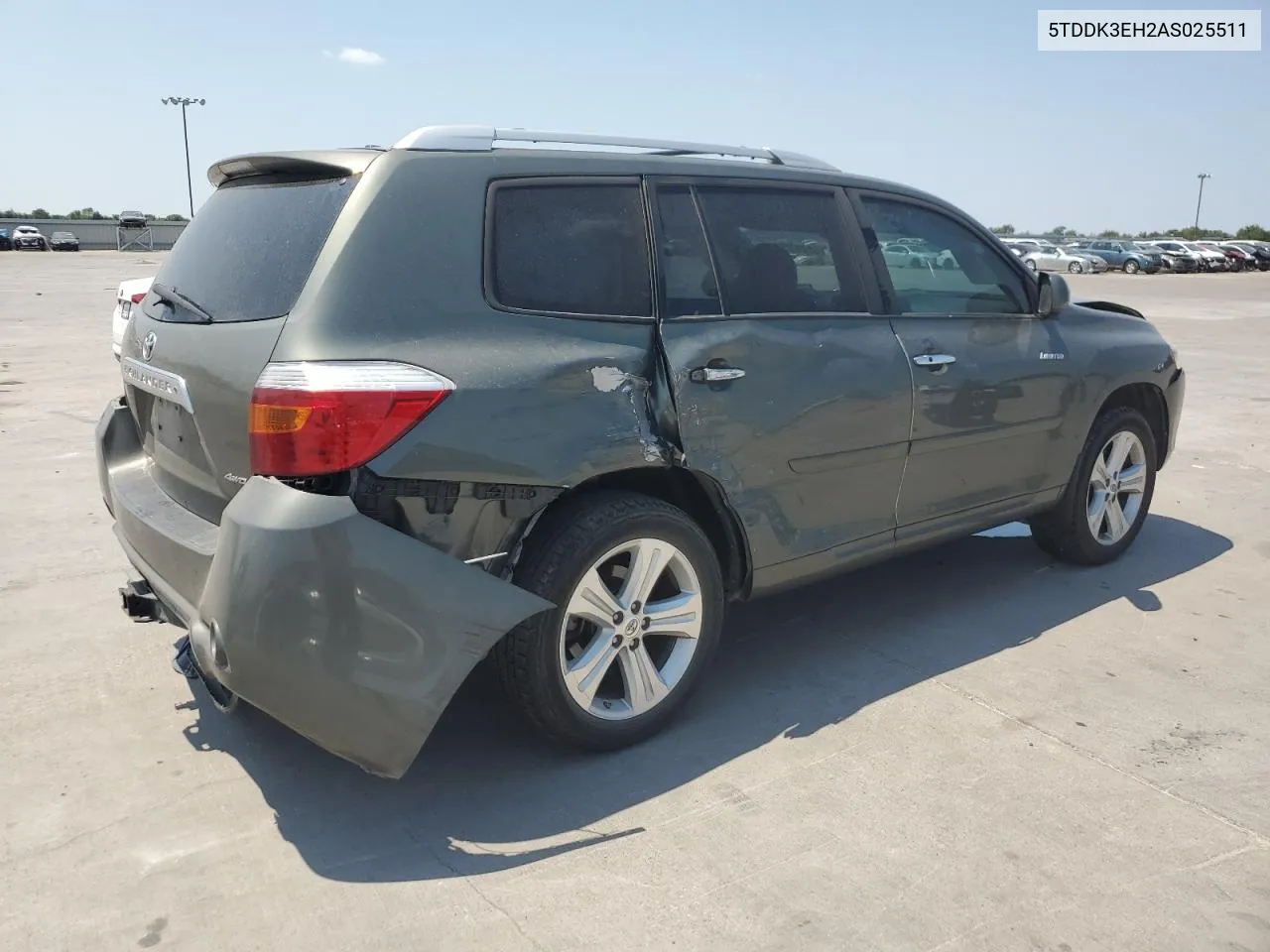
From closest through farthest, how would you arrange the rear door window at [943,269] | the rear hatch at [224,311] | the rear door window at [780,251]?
the rear hatch at [224,311] < the rear door window at [780,251] < the rear door window at [943,269]

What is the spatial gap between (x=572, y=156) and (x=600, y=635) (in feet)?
4.86

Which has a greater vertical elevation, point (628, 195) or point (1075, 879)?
point (628, 195)

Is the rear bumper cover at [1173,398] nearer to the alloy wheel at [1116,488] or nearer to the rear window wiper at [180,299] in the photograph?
the alloy wheel at [1116,488]

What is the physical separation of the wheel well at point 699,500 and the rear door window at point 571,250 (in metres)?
0.51

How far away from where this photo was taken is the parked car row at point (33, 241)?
54.6 m

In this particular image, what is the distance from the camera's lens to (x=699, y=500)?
355 centimetres

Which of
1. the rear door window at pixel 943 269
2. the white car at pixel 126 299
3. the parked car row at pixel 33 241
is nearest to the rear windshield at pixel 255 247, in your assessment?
the rear door window at pixel 943 269

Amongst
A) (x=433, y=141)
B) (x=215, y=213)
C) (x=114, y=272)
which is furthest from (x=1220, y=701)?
(x=114, y=272)

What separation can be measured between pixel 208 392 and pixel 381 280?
0.60 metres

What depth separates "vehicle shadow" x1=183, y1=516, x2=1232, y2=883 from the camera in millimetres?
2930

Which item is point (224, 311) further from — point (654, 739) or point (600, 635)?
point (654, 739)

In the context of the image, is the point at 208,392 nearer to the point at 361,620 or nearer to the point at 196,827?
the point at 361,620

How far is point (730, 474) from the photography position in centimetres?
346

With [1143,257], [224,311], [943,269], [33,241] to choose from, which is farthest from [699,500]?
[33,241]
